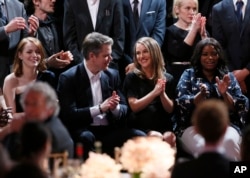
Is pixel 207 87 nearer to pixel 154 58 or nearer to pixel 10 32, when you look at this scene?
pixel 154 58

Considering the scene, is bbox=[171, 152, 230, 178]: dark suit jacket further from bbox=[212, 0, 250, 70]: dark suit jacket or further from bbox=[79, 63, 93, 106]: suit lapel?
bbox=[212, 0, 250, 70]: dark suit jacket

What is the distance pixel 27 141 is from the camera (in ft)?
11.6

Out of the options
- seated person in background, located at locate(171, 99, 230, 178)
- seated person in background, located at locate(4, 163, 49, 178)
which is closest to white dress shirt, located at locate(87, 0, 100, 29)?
seated person in background, located at locate(171, 99, 230, 178)

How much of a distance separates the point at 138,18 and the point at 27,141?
3357mm

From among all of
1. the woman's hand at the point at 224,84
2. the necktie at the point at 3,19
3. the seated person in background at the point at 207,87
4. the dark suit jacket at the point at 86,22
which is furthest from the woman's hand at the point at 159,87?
the necktie at the point at 3,19

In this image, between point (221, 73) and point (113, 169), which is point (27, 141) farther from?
point (221, 73)

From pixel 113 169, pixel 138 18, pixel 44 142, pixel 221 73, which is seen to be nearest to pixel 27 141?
pixel 44 142

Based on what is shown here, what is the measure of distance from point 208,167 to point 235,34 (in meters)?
3.07

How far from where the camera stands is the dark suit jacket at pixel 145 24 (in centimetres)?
668

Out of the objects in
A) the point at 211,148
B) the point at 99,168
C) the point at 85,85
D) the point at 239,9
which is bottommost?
the point at 85,85

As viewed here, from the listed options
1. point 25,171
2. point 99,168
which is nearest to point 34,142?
point 25,171

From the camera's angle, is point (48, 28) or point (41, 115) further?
point (48, 28)

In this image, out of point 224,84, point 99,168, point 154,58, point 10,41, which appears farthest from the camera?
point 10,41

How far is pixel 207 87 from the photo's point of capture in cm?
607
